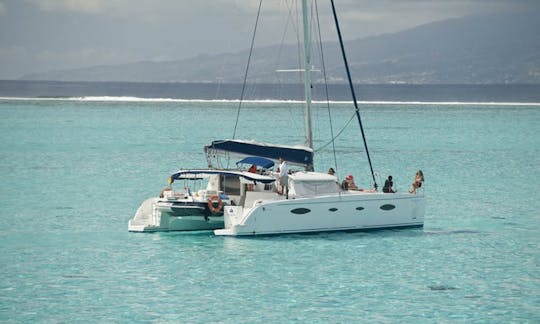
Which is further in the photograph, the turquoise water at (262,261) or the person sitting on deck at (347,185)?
the person sitting on deck at (347,185)

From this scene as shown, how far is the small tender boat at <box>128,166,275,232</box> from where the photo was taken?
3056cm

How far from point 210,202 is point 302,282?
650 cm

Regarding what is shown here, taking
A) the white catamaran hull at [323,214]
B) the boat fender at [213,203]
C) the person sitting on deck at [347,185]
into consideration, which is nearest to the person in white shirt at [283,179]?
the white catamaran hull at [323,214]

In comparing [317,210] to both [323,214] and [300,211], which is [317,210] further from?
[300,211]

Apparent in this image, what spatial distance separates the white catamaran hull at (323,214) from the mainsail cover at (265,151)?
407 centimetres

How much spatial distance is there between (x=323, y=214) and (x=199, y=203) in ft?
13.1

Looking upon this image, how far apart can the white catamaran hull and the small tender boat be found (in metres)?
0.73

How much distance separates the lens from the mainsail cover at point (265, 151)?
34.7m

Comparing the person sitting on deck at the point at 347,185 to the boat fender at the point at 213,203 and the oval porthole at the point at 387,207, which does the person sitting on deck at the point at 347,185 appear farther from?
the boat fender at the point at 213,203

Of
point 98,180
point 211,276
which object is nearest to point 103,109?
point 98,180

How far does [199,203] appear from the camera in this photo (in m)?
30.5

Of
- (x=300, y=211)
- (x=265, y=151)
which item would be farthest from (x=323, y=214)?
(x=265, y=151)

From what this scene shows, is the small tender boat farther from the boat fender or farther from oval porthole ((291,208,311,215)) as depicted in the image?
oval porthole ((291,208,311,215))

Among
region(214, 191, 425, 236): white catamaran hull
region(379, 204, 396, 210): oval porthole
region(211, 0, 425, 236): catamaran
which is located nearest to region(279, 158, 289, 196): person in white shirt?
region(211, 0, 425, 236): catamaran
